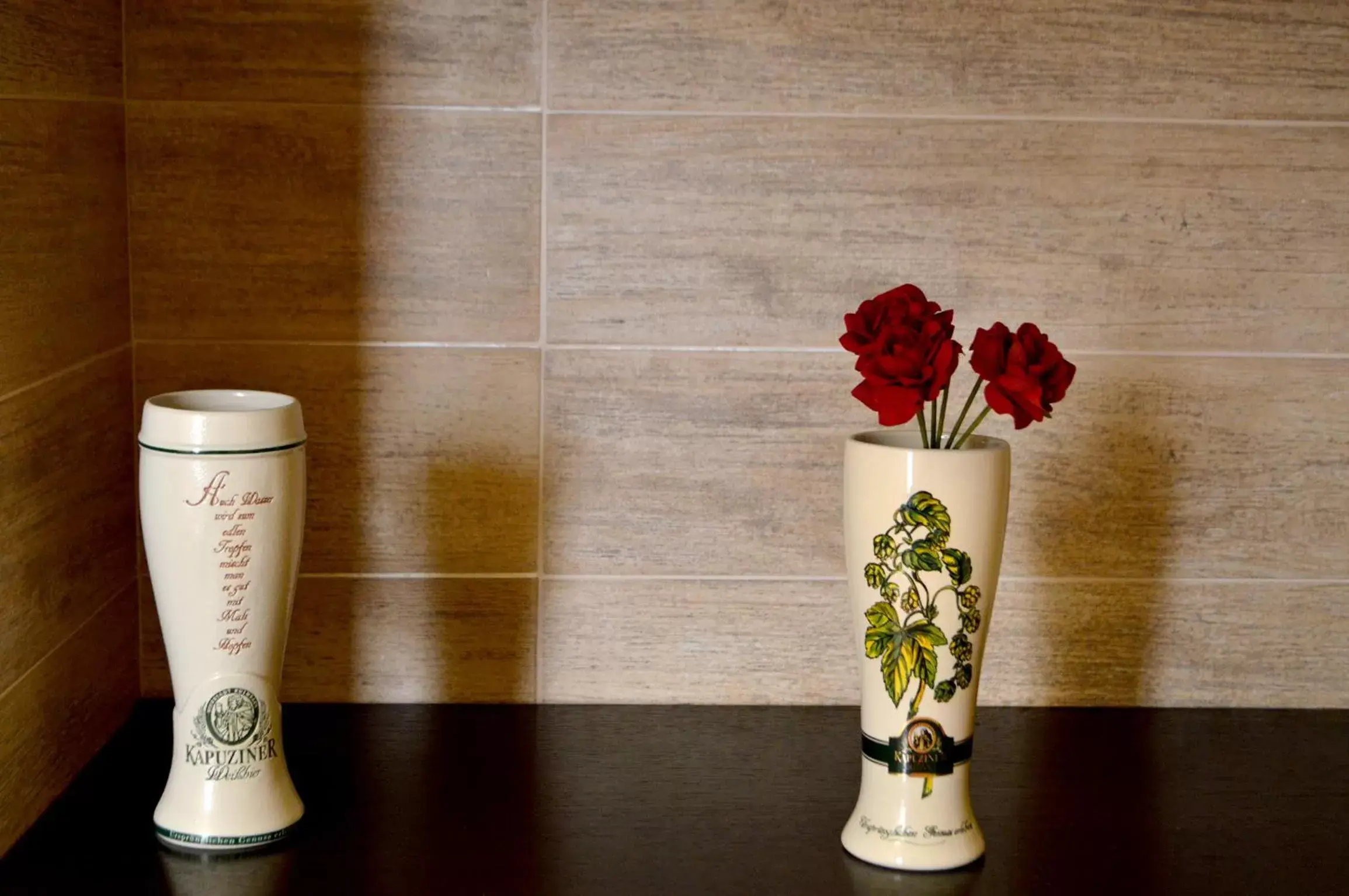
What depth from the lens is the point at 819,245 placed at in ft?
3.89

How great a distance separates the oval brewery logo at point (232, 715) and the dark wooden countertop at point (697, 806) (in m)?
0.08

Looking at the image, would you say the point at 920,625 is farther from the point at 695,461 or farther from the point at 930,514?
the point at 695,461

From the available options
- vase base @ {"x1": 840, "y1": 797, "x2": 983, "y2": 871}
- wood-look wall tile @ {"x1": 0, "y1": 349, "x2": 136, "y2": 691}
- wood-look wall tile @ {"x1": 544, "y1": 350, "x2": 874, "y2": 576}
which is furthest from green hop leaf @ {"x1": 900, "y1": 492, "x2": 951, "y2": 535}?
wood-look wall tile @ {"x1": 0, "y1": 349, "x2": 136, "y2": 691}

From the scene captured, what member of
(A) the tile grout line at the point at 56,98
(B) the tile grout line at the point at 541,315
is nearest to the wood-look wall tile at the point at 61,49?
(A) the tile grout line at the point at 56,98

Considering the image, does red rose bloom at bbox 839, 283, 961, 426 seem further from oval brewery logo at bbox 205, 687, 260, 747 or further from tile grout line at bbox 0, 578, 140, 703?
tile grout line at bbox 0, 578, 140, 703

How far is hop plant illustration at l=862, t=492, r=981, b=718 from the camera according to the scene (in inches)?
35.4

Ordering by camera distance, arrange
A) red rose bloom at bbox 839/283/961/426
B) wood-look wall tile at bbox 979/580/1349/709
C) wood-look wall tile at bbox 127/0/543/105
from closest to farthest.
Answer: red rose bloom at bbox 839/283/961/426, wood-look wall tile at bbox 127/0/543/105, wood-look wall tile at bbox 979/580/1349/709

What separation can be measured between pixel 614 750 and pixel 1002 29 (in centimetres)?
68

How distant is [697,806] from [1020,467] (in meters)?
0.43

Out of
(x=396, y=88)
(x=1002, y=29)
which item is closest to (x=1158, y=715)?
(x=1002, y=29)

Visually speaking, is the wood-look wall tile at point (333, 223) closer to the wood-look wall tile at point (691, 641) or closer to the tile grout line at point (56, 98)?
the tile grout line at point (56, 98)

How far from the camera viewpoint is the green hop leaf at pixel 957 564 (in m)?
0.90

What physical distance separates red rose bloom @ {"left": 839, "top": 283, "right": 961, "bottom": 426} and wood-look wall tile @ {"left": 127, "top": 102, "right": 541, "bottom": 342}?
1.25 feet

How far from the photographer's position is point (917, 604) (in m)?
0.91
